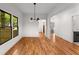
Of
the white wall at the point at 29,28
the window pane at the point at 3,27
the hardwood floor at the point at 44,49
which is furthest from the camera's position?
the white wall at the point at 29,28

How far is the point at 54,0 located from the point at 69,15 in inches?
231

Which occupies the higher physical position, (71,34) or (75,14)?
(75,14)

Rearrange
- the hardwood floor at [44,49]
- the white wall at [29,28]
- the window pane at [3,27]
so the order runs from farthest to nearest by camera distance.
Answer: the white wall at [29,28] → the hardwood floor at [44,49] → the window pane at [3,27]

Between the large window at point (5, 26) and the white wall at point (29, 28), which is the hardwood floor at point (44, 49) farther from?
the white wall at point (29, 28)

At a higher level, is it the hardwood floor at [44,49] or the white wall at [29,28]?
the white wall at [29,28]

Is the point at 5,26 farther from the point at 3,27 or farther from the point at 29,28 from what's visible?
the point at 29,28

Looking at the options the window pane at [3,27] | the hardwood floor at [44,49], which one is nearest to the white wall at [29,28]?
the hardwood floor at [44,49]

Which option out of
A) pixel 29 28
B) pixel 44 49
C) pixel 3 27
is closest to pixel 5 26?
pixel 3 27

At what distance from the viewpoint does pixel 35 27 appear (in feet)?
39.4

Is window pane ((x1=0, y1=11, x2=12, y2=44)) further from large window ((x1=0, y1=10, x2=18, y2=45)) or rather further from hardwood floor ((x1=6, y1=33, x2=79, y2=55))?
hardwood floor ((x1=6, y1=33, x2=79, y2=55))

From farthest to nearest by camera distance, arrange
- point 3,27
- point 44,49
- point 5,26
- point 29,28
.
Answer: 1. point 29,28
2. point 44,49
3. point 5,26
4. point 3,27
